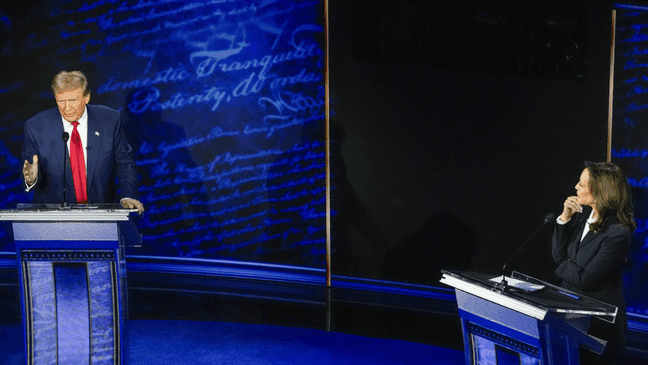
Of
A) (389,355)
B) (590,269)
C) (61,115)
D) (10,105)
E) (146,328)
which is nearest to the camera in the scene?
(590,269)

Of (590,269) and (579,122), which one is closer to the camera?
(590,269)

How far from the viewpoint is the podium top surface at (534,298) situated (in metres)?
1.91

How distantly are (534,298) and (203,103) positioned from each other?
3485 mm

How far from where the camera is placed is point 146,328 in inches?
166

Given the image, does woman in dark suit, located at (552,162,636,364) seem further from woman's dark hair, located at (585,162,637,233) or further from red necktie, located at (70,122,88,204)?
red necktie, located at (70,122,88,204)

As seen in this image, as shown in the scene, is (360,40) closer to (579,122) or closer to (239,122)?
(239,122)

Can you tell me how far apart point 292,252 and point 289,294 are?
34 centimetres

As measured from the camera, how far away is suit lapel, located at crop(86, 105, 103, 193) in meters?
3.05

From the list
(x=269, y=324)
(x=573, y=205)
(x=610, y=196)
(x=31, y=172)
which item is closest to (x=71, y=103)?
(x=31, y=172)

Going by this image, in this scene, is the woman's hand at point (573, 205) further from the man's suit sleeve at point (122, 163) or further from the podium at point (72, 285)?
the man's suit sleeve at point (122, 163)

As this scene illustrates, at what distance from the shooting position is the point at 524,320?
2041mm

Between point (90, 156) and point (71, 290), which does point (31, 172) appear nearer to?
point (90, 156)

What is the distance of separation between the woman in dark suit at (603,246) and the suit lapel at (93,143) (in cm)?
231

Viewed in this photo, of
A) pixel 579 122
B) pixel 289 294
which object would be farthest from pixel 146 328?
pixel 579 122
